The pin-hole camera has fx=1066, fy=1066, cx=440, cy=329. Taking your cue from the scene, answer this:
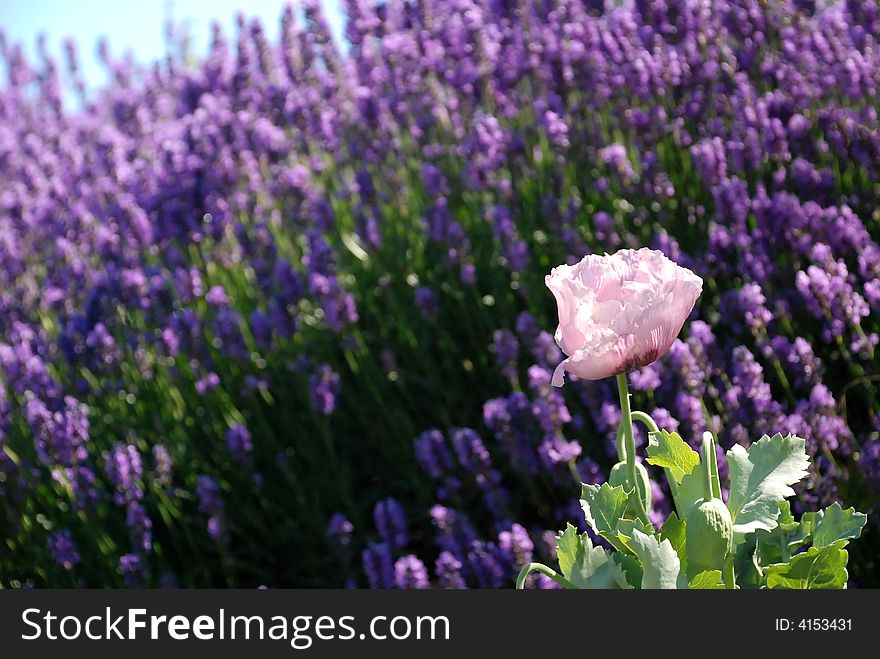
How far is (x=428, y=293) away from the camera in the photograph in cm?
240

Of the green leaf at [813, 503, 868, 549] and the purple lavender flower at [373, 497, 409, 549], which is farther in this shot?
the purple lavender flower at [373, 497, 409, 549]

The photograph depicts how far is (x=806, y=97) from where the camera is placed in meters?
2.48

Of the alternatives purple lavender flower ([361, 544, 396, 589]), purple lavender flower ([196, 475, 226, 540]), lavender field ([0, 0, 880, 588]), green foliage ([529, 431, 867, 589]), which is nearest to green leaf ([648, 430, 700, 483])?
green foliage ([529, 431, 867, 589])

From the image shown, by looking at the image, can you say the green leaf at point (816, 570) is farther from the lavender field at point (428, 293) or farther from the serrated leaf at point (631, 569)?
the lavender field at point (428, 293)

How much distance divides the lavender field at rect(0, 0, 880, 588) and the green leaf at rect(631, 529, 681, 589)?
0.74 meters

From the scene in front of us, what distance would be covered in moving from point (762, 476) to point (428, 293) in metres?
1.49

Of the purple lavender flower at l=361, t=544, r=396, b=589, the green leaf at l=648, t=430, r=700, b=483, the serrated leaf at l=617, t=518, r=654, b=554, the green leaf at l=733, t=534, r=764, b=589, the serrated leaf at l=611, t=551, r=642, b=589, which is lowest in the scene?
the purple lavender flower at l=361, t=544, r=396, b=589

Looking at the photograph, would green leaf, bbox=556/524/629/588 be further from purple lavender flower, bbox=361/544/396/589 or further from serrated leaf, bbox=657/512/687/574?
purple lavender flower, bbox=361/544/396/589

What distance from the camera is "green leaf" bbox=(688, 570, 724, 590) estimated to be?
35.8 inches

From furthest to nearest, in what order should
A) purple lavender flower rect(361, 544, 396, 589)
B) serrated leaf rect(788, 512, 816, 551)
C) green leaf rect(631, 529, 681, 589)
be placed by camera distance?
purple lavender flower rect(361, 544, 396, 589)
serrated leaf rect(788, 512, 816, 551)
green leaf rect(631, 529, 681, 589)

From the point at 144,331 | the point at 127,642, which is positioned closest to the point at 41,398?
the point at 144,331

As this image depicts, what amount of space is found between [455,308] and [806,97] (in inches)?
38.0

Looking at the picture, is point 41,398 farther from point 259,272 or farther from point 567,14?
point 567,14

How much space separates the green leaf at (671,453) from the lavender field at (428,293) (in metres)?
0.62
